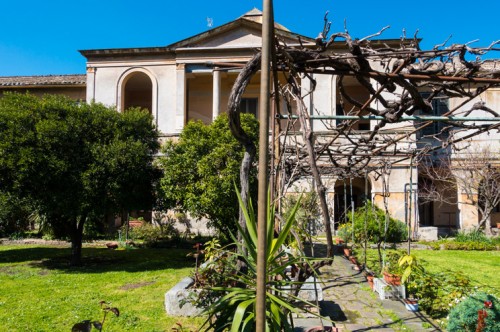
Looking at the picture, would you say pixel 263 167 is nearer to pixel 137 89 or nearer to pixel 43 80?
pixel 137 89

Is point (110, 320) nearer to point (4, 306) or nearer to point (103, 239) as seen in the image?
point (4, 306)

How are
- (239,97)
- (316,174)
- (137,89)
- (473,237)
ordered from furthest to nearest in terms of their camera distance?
(137,89) < (473,237) < (239,97) < (316,174)

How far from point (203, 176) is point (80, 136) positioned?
3.71m

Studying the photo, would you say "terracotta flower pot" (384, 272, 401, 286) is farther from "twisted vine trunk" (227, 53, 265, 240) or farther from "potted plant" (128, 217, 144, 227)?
"potted plant" (128, 217, 144, 227)

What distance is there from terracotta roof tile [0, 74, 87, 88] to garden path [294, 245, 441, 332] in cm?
2051

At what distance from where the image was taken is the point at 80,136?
1071 centimetres

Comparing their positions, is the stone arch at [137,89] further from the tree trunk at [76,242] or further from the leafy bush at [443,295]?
the leafy bush at [443,295]

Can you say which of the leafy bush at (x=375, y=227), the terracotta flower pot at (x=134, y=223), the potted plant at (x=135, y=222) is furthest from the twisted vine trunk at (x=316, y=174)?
the terracotta flower pot at (x=134, y=223)

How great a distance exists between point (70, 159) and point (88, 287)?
360cm

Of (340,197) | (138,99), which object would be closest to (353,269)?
(340,197)

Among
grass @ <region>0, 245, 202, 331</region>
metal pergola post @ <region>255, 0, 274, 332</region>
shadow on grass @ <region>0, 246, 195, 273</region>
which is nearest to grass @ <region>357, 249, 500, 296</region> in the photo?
grass @ <region>0, 245, 202, 331</region>

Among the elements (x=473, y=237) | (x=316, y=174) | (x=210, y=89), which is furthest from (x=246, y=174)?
(x=210, y=89)

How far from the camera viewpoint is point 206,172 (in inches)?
458

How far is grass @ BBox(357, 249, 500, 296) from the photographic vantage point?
967 cm
